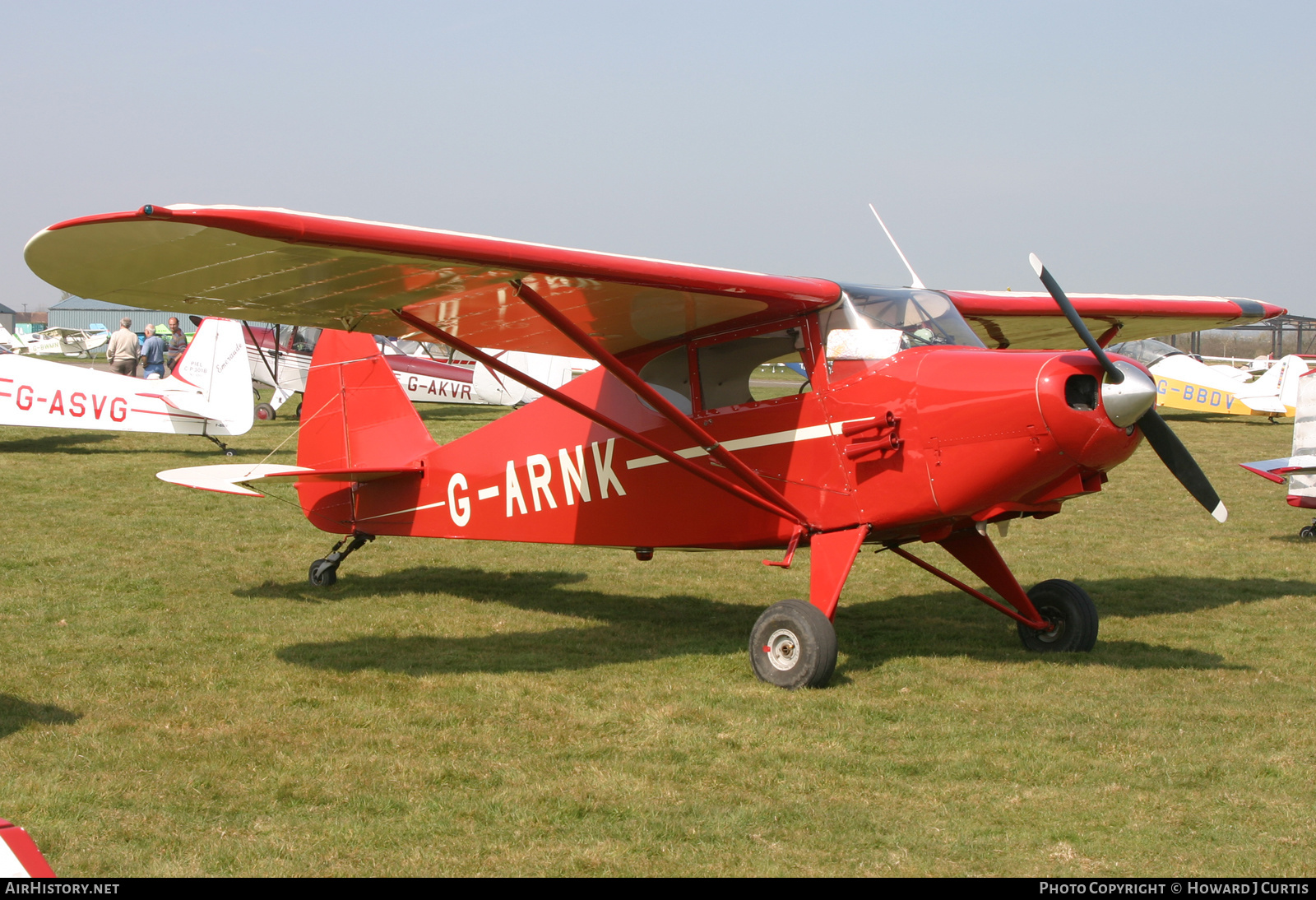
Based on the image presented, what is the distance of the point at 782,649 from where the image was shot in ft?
20.7

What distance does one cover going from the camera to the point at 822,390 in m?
6.59

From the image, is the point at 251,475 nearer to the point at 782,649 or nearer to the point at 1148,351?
the point at 782,649

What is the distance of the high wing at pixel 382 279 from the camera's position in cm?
470

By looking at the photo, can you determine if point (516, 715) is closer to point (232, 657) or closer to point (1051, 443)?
point (232, 657)

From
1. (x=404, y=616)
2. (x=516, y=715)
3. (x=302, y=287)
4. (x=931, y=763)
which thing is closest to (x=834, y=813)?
(x=931, y=763)

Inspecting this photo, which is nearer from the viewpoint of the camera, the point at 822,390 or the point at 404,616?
the point at 822,390

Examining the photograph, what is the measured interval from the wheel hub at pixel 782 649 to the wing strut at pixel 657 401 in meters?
0.75

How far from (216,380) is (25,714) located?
40.2 feet

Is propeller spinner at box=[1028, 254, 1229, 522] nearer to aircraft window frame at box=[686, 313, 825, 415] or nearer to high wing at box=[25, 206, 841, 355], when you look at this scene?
high wing at box=[25, 206, 841, 355]

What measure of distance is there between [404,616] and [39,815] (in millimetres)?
3960

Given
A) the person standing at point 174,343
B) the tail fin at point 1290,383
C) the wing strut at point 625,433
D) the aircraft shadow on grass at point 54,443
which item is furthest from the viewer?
the person standing at point 174,343

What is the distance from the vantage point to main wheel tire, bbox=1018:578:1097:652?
277 inches

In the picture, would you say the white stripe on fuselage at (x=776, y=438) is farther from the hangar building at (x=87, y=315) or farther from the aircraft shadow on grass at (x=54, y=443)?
the hangar building at (x=87, y=315)

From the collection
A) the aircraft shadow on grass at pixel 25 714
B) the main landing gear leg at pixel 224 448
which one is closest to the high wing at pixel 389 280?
the aircraft shadow on grass at pixel 25 714
